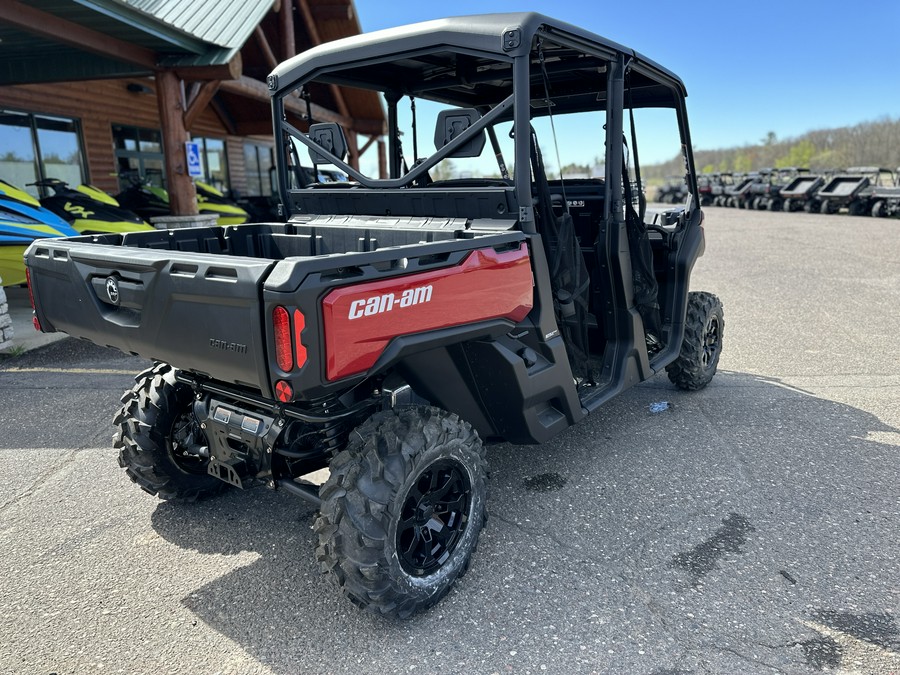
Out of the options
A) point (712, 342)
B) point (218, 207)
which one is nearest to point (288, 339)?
point (712, 342)

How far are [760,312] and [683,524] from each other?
18.8ft

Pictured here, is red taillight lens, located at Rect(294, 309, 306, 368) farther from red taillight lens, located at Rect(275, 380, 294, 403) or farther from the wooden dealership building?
the wooden dealership building

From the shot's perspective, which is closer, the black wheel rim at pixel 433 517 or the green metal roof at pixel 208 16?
the black wheel rim at pixel 433 517

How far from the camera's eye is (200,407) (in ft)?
9.12

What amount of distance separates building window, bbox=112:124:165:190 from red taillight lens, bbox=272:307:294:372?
12315 mm

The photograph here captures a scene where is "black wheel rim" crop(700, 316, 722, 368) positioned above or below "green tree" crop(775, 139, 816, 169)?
below

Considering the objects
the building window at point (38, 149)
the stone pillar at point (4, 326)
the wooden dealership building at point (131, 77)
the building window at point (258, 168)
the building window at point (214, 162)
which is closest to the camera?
the stone pillar at point (4, 326)

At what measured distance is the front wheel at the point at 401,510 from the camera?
2367 millimetres

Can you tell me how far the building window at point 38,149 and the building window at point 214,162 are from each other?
4094mm

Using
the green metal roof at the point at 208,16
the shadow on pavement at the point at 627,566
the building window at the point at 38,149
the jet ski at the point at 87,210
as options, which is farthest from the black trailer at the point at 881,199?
the building window at the point at 38,149

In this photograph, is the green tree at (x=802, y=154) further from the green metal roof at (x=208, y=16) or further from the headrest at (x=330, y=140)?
the headrest at (x=330, y=140)

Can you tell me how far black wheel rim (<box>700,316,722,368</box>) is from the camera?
5078 millimetres

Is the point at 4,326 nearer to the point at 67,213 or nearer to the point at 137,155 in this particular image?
the point at 67,213

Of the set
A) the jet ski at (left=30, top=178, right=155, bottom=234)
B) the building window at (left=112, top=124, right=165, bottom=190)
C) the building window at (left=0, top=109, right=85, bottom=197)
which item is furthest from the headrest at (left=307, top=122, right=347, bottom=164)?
the building window at (left=112, top=124, right=165, bottom=190)
